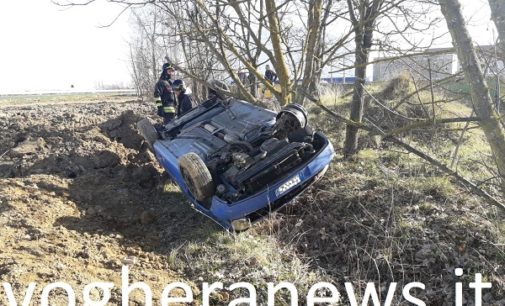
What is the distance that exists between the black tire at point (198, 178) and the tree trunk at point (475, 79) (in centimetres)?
264

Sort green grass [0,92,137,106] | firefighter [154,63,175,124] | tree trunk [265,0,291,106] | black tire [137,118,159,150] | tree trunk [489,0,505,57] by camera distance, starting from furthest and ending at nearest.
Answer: green grass [0,92,137,106]
firefighter [154,63,175,124]
black tire [137,118,159,150]
tree trunk [265,0,291,106]
tree trunk [489,0,505,57]

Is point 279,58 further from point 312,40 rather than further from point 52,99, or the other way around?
point 52,99

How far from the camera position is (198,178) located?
193 inches

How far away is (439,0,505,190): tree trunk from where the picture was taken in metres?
3.19

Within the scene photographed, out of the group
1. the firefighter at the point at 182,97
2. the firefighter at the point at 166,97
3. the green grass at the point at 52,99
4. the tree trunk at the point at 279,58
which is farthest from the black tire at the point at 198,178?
the green grass at the point at 52,99

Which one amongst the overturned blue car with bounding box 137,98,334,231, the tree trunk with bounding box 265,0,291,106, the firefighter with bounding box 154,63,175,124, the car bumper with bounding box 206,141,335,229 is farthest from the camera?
the firefighter with bounding box 154,63,175,124

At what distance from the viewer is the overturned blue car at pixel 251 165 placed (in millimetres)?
4828

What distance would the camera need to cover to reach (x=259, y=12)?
6.28 metres

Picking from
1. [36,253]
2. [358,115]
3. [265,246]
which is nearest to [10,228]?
[36,253]

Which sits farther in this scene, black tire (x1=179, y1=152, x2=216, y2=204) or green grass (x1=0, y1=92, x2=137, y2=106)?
green grass (x1=0, y1=92, x2=137, y2=106)

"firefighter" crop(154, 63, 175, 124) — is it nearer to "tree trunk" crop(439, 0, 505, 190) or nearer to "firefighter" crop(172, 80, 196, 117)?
"firefighter" crop(172, 80, 196, 117)

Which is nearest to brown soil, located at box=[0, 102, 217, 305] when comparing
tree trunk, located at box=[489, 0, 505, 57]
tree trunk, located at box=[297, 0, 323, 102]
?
tree trunk, located at box=[297, 0, 323, 102]

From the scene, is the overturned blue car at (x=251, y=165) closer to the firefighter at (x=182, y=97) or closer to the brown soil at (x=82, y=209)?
the brown soil at (x=82, y=209)

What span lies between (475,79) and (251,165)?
7.96 ft
